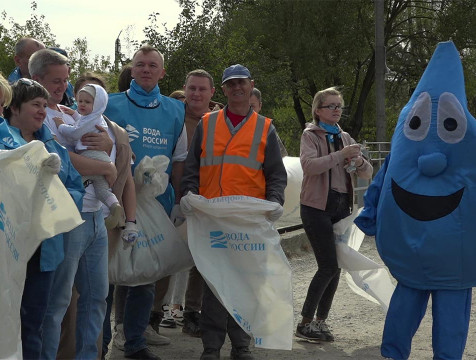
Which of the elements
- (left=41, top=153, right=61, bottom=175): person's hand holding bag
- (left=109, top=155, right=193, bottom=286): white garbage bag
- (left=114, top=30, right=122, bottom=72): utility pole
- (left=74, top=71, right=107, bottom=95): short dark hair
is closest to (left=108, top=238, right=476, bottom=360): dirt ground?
(left=109, top=155, right=193, bottom=286): white garbage bag

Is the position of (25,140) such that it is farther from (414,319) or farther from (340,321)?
(340,321)

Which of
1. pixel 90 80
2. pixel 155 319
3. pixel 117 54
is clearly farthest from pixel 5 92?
pixel 117 54

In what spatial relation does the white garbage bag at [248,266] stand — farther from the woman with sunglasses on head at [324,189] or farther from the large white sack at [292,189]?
the large white sack at [292,189]

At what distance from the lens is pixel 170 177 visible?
6.07 metres

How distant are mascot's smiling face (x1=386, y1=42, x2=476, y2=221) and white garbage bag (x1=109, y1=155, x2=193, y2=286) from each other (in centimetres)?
142

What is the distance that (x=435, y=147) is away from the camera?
539 centimetres

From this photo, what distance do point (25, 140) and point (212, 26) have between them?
14853 millimetres

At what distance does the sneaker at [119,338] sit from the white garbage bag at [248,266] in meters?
0.84

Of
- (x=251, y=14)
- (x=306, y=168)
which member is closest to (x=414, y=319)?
(x=306, y=168)

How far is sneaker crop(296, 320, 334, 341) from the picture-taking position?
21.7ft

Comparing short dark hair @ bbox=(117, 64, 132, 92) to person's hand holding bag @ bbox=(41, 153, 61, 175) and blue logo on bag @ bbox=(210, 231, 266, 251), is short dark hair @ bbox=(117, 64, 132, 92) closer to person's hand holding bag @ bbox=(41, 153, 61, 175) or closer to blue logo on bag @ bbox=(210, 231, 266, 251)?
blue logo on bag @ bbox=(210, 231, 266, 251)

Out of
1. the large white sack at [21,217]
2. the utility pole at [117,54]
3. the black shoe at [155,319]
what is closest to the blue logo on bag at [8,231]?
the large white sack at [21,217]

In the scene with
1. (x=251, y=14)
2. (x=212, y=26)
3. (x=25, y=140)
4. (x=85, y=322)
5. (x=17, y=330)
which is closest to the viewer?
(x=17, y=330)

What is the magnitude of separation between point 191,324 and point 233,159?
1.57 metres
